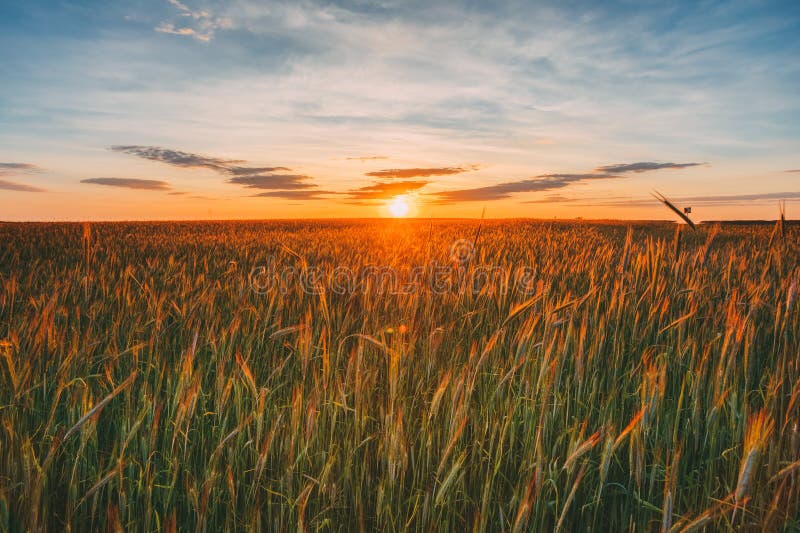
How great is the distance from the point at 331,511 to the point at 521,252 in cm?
605

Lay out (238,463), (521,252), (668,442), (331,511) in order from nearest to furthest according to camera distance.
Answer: (331,511) → (238,463) → (668,442) → (521,252)

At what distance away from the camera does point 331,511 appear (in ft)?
4.38

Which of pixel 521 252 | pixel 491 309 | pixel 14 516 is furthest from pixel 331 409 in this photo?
pixel 521 252

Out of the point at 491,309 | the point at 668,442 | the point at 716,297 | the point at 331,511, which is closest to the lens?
the point at 331,511

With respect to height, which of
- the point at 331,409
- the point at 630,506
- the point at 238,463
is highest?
the point at 331,409

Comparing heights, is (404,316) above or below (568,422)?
above

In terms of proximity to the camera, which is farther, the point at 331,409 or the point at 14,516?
the point at 331,409

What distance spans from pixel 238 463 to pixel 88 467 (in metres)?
0.53

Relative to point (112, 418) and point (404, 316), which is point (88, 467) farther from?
point (404, 316)

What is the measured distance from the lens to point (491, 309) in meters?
3.20

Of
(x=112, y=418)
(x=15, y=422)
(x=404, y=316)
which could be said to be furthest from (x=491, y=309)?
(x=15, y=422)

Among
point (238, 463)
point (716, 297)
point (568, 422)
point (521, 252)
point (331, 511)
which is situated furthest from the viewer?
point (521, 252)

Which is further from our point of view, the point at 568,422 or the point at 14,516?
the point at 568,422

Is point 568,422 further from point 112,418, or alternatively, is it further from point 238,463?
point 112,418
